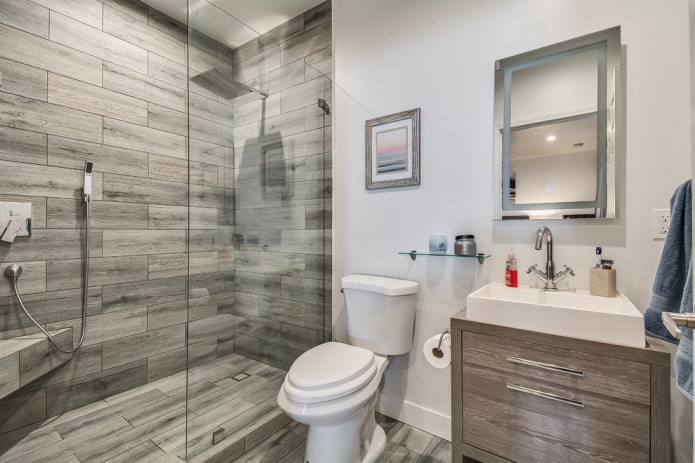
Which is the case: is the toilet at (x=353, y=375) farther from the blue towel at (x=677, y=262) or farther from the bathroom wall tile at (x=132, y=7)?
the bathroom wall tile at (x=132, y=7)

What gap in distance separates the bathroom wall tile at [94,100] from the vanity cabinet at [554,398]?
8.04 ft

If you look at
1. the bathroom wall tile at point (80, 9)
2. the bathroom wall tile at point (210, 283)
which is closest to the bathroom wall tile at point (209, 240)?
the bathroom wall tile at point (210, 283)

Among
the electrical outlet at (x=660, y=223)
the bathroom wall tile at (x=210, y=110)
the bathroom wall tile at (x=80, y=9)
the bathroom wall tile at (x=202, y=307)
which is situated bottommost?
the bathroom wall tile at (x=202, y=307)

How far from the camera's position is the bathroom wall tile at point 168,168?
7.56 feet

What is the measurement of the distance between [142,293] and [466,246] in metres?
Answer: 2.19

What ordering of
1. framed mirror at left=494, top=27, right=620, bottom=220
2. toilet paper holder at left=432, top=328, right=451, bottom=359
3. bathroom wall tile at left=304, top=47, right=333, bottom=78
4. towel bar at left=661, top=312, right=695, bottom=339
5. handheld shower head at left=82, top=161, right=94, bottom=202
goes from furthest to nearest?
1. bathroom wall tile at left=304, top=47, right=333, bottom=78
2. handheld shower head at left=82, top=161, right=94, bottom=202
3. toilet paper holder at left=432, top=328, right=451, bottom=359
4. framed mirror at left=494, top=27, right=620, bottom=220
5. towel bar at left=661, top=312, right=695, bottom=339

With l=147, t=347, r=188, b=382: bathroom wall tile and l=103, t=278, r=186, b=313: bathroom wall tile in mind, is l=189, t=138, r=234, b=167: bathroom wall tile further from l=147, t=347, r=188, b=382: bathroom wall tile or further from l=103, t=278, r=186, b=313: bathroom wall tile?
l=147, t=347, r=188, b=382: bathroom wall tile

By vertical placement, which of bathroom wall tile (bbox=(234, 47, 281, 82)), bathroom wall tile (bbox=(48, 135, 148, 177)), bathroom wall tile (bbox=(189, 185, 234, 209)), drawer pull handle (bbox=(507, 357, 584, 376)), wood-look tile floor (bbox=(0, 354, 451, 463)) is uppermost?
bathroom wall tile (bbox=(234, 47, 281, 82))

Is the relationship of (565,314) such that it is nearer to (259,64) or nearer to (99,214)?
(259,64)

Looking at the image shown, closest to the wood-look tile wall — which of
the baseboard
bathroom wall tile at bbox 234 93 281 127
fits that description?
bathroom wall tile at bbox 234 93 281 127

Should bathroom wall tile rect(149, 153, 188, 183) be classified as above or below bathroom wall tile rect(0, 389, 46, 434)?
above

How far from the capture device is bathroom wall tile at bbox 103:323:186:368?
6.88 feet

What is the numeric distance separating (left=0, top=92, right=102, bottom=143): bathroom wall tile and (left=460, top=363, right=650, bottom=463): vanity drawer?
2.55 m

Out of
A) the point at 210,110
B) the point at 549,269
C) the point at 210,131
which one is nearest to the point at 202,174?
the point at 210,131
